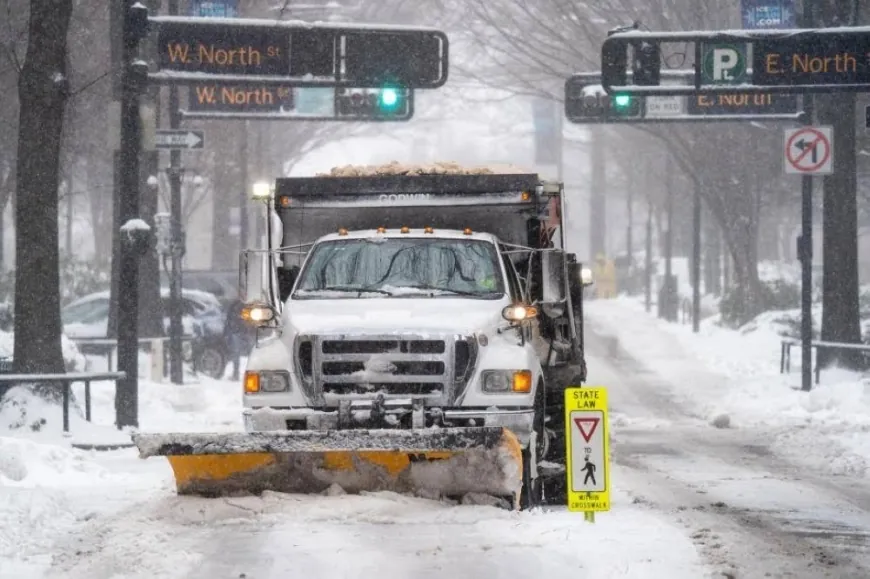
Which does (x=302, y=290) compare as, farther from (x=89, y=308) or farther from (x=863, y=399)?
(x=89, y=308)

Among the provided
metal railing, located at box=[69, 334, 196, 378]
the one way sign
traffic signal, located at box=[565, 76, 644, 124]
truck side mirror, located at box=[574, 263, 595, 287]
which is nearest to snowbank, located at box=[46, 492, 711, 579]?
truck side mirror, located at box=[574, 263, 595, 287]

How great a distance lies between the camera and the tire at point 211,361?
3025cm

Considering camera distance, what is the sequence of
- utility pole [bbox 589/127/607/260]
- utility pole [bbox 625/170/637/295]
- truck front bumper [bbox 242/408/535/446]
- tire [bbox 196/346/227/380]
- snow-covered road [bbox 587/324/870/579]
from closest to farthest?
snow-covered road [bbox 587/324/870/579], truck front bumper [bbox 242/408/535/446], tire [bbox 196/346/227/380], utility pole [bbox 625/170/637/295], utility pole [bbox 589/127/607/260]

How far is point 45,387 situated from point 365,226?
645cm

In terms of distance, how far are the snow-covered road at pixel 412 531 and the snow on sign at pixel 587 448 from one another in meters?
0.19

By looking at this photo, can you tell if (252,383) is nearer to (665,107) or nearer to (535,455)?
(535,455)

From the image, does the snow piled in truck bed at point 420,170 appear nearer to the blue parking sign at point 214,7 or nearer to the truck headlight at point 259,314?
the truck headlight at point 259,314

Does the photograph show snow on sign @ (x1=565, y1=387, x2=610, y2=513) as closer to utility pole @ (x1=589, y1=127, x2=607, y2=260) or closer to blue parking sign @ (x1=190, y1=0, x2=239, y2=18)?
blue parking sign @ (x1=190, y1=0, x2=239, y2=18)

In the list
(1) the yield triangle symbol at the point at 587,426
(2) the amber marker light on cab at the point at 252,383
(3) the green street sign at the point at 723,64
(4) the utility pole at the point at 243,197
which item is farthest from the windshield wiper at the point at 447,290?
(4) the utility pole at the point at 243,197

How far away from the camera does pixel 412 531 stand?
10383 millimetres

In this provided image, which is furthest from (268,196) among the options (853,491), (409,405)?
(853,491)

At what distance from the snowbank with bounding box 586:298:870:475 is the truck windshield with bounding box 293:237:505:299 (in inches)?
214

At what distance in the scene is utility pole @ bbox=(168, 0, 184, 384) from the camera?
25469 millimetres

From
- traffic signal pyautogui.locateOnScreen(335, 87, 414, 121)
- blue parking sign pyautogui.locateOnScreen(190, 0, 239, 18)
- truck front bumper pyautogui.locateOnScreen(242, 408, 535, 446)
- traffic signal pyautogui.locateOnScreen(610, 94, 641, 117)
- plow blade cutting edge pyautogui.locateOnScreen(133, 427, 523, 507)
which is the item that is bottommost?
plow blade cutting edge pyautogui.locateOnScreen(133, 427, 523, 507)
